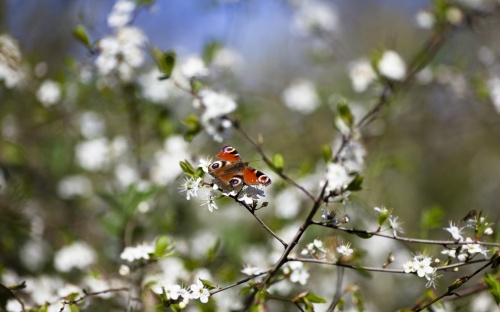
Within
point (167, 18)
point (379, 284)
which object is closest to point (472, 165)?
point (379, 284)

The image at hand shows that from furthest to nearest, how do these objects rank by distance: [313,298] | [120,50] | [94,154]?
1. [94,154]
2. [120,50]
3. [313,298]

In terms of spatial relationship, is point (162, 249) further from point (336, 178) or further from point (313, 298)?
point (336, 178)

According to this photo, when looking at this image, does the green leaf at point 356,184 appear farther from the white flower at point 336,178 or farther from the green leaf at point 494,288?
the green leaf at point 494,288

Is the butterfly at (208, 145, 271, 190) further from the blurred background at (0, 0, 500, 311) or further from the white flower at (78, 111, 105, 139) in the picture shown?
the white flower at (78, 111, 105, 139)

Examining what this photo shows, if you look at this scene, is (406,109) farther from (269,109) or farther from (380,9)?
(380,9)

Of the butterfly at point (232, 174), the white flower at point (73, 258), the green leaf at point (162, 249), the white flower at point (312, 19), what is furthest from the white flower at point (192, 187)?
the white flower at point (312, 19)

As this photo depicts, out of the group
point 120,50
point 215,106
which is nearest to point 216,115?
point 215,106
